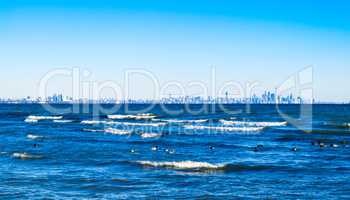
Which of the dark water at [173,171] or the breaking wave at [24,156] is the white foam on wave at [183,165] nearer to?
the dark water at [173,171]

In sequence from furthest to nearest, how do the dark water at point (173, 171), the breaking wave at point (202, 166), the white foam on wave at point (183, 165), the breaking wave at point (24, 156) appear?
1. the breaking wave at point (24, 156)
2. the white foam on wave at point (183, 165)
3. the breaking wave at point (202, 166)
4. the dark water at point (173, 171)

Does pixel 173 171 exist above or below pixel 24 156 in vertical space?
below

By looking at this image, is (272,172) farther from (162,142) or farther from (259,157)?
(162,142)

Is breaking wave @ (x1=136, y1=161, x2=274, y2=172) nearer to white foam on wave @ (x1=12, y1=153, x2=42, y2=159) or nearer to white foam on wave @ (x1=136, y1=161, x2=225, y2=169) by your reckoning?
white foam on wave @ (x1=136, y1=161, x2=225, y2=169)

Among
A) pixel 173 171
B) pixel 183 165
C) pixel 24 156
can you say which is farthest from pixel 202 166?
pixel 24 156

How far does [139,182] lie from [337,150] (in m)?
21.2

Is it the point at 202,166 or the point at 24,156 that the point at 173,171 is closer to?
the point at 202,166

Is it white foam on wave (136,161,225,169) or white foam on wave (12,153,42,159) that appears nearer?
white foam on wave (136,161,225,169)

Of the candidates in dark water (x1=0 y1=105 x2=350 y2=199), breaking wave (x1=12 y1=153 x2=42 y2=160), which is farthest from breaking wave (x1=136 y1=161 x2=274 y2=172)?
breaking wave (x1=12 y1=153 x2=42 y2=160)

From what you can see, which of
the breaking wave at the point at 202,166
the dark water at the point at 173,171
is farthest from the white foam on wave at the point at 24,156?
the breaking wave at the point at 202,166

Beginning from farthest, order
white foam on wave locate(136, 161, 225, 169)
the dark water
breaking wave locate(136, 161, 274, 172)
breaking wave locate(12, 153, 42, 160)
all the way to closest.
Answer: breaking wave locate(12, 153, 42, 160)
white foam on wave locate(136, 161, 225, 169)
breaking wave locate(136, 161, 274, 172)
the dark water

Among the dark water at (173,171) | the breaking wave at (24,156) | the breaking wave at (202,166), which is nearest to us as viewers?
the dark water at (173,171)

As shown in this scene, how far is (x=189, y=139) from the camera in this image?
154ft

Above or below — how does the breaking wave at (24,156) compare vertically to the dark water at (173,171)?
above
